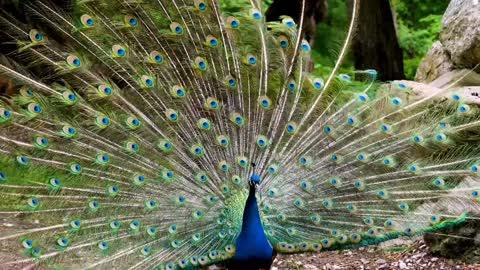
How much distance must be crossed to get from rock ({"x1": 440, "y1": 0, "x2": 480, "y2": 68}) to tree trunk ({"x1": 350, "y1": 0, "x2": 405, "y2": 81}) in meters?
2.43

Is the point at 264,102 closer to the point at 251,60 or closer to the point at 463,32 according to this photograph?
the point at 251,60

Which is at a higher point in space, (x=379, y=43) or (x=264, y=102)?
(x=264, y=102)

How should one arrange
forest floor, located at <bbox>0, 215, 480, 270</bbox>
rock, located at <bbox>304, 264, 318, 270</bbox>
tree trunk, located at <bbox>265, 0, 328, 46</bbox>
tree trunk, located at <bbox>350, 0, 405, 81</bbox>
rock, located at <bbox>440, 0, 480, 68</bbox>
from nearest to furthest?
forest floor, located at <bbox>0, 215, 480, 270</bbox> < rock, located at <bbox>304, 264, 318, 270</bbox> < rock, located at <bbox>440, 0, 480, 68</bbox> < tree trunk, located at <bbox>265, 0, 328, 46</bbox> < tree trunk, located at <bbox>350, 0, 405, 81</bbox>

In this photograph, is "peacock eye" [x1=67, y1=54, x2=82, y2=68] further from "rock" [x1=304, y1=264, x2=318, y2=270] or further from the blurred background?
"rock" [x1=304, y1=264, x2=318, y2=270]

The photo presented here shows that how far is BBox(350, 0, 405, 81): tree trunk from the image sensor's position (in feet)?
29.8

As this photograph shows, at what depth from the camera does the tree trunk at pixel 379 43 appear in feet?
29.8

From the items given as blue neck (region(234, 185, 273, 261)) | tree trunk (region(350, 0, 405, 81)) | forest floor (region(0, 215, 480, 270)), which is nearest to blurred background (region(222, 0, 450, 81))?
tree trunk (region(350, 0, 405, 81))

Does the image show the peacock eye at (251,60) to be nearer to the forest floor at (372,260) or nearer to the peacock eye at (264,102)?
the peacock eye at (264,102)

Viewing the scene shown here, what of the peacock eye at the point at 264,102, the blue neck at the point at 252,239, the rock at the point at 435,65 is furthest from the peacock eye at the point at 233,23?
the rock at the point at 435,65

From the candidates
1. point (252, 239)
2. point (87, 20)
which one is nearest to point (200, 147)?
point (252, 239)

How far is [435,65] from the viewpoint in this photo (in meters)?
7.00

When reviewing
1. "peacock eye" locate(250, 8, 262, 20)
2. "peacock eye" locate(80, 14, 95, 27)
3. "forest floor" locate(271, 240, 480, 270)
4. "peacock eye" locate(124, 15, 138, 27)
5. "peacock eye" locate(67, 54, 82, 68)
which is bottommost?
"forest floor" locate(271, 240, 480, 270)

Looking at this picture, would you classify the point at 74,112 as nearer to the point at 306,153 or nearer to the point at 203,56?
the point at 203,56

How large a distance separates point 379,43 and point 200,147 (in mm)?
Result: 5580
